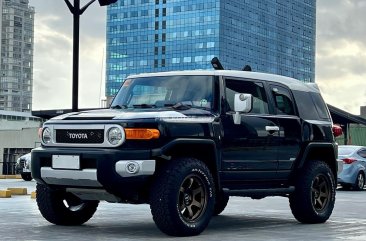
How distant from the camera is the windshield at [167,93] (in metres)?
10.6

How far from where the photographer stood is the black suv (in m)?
9.55

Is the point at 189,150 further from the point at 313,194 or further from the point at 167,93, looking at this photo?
the point at 313,194

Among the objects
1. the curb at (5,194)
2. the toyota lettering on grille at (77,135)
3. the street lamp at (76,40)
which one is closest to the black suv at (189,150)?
the toyota lettering on grille at (77,135)

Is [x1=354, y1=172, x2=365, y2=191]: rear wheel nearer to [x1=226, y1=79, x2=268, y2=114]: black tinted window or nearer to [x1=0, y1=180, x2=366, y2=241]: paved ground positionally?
[x1=0, y1=180, x2=366, y2=241]: paved ground

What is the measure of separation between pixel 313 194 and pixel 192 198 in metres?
2.74

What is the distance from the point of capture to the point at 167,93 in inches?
430

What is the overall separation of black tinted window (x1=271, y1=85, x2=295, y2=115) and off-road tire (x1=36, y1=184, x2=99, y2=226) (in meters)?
3.09

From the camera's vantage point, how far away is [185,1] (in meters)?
170

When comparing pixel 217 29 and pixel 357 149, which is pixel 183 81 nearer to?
pixel 357 149

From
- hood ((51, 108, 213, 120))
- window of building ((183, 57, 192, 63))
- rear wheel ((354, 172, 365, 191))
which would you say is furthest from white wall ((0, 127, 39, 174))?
window of building ((183, 57, 192, 63))

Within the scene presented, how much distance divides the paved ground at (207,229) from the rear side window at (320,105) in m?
1.61

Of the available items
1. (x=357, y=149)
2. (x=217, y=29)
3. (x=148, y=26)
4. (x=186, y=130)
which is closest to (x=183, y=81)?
(x=186, y=130)

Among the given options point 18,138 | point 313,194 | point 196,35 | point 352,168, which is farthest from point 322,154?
point 196,35

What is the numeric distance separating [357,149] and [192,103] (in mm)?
15178
